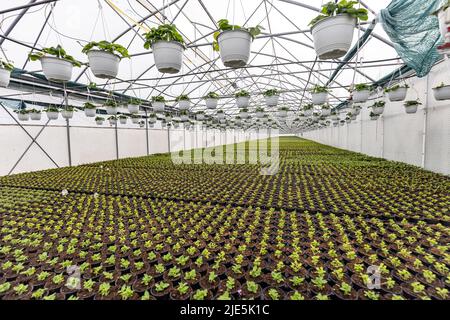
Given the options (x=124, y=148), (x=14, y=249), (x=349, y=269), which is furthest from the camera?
(x=124, y=148)

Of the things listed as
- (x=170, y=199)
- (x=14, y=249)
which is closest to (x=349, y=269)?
(x=170, y=199)

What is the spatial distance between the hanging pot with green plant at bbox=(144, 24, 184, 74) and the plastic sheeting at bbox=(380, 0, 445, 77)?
2555mm

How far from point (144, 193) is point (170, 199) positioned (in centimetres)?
67

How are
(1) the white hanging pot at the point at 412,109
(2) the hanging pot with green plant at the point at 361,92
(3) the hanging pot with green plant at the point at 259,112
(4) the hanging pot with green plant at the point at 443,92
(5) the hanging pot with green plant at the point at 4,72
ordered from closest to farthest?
(5) the hanging pot with green plant at the point at 4,72
(4) the hanging pot with green plant at the point at 443,92
(2) the hanging pot with green plant at the point at 361,92
(1) the white hanging pot at the point at 412,109
(3) the hanging pot with green plant at the point at 259,112

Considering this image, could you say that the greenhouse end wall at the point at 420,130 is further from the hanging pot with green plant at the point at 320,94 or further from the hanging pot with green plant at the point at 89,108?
the hanging pot with green plant at the point at 89,108

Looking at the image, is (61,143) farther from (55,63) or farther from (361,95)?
(361,95)

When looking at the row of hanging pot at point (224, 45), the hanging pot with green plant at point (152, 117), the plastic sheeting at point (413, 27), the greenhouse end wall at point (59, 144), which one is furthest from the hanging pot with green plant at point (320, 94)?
the greenhouse end wall at point (59, 144)

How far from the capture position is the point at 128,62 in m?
7.51

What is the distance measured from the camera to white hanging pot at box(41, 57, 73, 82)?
2748mm

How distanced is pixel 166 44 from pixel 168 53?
0.10m

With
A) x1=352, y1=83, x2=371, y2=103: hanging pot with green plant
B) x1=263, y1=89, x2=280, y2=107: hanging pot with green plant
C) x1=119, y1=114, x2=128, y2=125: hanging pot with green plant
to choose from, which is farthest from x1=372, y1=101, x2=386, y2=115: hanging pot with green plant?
x1=119, y1=114, x2=128, y2=125: hanging pot with green plant

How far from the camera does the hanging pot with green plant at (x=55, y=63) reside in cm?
275

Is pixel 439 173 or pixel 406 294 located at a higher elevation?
pixel 439 173

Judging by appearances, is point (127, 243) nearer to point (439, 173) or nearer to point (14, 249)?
point (14, 249)
